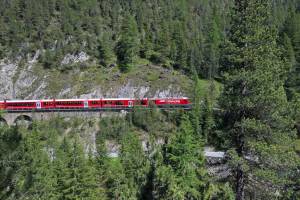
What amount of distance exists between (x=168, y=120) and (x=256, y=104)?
177 feet

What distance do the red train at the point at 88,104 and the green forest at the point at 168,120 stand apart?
1.90 meters

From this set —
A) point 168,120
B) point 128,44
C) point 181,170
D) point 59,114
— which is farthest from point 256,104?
point 128,44

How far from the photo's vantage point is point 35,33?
3730 inches

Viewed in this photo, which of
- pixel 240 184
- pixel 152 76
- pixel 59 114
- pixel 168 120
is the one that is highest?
pixel 152 76

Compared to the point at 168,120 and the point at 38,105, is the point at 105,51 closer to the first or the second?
the point at 38,105

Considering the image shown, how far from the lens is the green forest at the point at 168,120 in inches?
592

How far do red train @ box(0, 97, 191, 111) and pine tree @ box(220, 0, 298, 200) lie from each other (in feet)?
173

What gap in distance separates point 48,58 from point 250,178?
76.5 m

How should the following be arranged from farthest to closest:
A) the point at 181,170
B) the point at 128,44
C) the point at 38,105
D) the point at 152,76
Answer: the point at 128,44
the point at 152,76
the point at 38,105
the point at 181,170

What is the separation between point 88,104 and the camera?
229ft

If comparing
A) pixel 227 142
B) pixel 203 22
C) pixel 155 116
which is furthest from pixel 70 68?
pixel 227 142

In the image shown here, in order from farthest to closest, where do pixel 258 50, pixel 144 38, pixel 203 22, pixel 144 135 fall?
pixel 203 22 < pixel 144 38 < pixel 144 135 < pixel 258 50

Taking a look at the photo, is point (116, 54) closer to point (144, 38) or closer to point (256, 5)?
point (144, 38)

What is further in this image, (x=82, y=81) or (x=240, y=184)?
(x=82, y=81)
